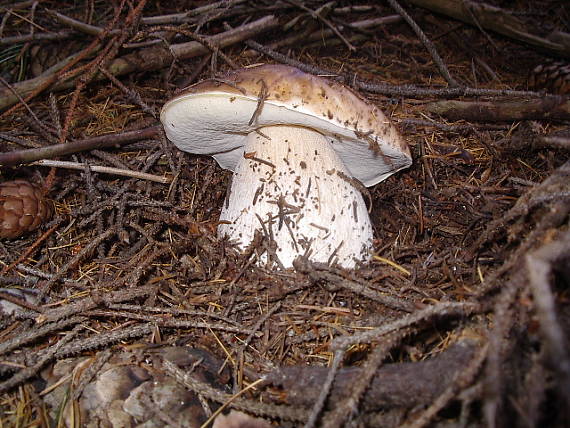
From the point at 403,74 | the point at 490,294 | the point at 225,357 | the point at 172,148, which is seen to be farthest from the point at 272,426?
the point at 403,74

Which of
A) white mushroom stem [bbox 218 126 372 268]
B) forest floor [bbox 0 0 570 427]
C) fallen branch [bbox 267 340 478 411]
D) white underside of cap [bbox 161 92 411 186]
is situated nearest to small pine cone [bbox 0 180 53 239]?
forest floor [bbox 0 0 570 427]

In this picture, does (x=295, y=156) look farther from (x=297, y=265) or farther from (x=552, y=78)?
(x=552, y=78)

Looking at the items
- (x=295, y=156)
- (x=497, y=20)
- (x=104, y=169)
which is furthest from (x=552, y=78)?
(x=104, y=169)

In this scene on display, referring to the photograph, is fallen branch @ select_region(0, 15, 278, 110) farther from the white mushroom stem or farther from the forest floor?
→ the white mushroom stem

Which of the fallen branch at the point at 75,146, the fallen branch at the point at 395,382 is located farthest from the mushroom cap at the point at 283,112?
the fallen branch at the point at 395,382

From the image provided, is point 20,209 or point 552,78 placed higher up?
point 552,78

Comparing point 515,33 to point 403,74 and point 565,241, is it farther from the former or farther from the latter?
point 565,241

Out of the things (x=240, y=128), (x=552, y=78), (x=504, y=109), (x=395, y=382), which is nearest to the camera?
(x=395, y=382)
